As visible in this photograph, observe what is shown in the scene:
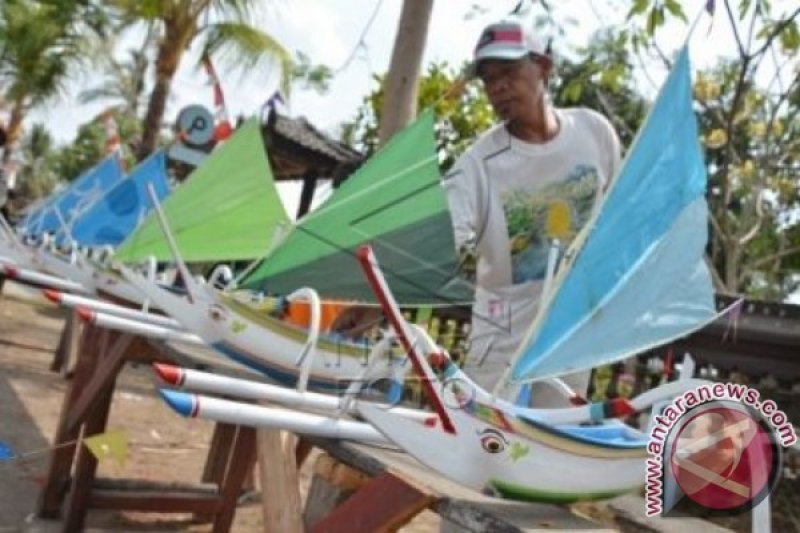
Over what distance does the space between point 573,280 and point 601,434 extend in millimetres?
307

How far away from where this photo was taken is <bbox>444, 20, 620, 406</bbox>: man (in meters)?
2.35

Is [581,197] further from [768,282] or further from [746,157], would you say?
[768,282]

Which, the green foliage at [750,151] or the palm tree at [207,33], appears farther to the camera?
the palm tree at [207,33]

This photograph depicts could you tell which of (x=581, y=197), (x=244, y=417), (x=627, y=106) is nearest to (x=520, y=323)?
(x=581, y=197)

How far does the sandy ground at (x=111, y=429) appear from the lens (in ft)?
12.2

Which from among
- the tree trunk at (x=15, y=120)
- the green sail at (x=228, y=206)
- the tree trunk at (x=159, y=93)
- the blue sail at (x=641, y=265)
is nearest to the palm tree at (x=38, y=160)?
the tree trunk at (x=15, y=120)

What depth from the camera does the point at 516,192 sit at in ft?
7.80

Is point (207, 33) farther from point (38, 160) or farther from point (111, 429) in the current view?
point (38, 160)

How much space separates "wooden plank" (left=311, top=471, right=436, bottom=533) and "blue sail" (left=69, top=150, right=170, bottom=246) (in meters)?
4.78

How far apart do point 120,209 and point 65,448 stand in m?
3.00

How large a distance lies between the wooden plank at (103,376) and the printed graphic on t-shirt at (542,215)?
157cm

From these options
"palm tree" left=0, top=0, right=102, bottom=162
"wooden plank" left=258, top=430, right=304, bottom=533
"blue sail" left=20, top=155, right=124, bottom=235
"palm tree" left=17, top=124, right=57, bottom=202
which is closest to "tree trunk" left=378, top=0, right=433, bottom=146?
"blue sail" left=20, top=155, right=124, bottom=235

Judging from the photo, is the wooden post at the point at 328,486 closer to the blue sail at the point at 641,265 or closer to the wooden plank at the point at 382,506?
the wooden plank at the point at 382,506

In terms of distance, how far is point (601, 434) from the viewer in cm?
176
